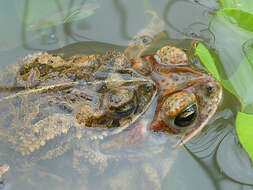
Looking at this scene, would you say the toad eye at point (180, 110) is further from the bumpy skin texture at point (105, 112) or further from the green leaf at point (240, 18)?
the green leaf at point (240, 18)

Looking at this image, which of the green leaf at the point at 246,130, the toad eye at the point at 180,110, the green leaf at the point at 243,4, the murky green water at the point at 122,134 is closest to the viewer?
the green leaf at the point at 246,130

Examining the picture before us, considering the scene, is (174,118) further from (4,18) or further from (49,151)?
(4,18)

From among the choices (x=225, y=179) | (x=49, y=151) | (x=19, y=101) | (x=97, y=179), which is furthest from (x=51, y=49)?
(x=225, y=179)

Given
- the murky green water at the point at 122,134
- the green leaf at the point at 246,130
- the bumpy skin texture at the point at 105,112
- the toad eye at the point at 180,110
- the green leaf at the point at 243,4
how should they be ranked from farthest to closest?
the green leaf at the point at 243,4, the murky green water at the point at 122,134, the bumpy skin texture at the point at 105,112, the toad eye at the point at 180,110, the green leaf at the point at 246,130

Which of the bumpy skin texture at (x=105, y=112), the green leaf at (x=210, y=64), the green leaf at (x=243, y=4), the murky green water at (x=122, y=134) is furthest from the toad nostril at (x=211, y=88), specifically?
the green leaf at (x=243, y=4)

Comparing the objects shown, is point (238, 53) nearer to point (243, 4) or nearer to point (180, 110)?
point (243, 4)
